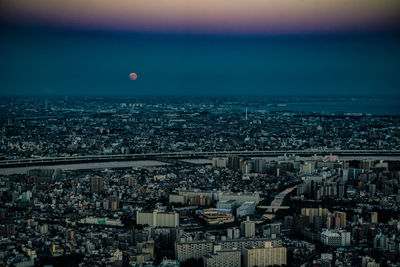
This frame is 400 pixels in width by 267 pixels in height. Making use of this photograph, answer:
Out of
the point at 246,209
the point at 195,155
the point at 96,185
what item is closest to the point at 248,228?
the point at 246,209

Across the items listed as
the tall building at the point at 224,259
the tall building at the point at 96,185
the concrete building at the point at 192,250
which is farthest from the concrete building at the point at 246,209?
the tall building at the point at 96,185

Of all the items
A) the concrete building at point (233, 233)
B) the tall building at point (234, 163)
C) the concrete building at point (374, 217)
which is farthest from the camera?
the tall building at point (234, 163)

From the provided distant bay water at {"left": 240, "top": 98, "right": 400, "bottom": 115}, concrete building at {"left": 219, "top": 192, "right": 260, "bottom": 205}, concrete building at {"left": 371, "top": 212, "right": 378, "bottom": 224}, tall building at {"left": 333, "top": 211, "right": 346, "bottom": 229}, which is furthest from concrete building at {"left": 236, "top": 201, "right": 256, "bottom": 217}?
distant bay water at {"left": 240, "top": 98, "right": 400, "bottom": 115}

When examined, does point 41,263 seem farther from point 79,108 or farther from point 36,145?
point 79,108

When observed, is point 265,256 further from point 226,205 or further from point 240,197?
point 240,197

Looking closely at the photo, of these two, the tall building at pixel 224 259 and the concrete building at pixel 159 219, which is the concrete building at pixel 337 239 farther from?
the concrete building at pixel 159 219

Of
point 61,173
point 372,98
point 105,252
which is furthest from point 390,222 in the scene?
point 372,98
